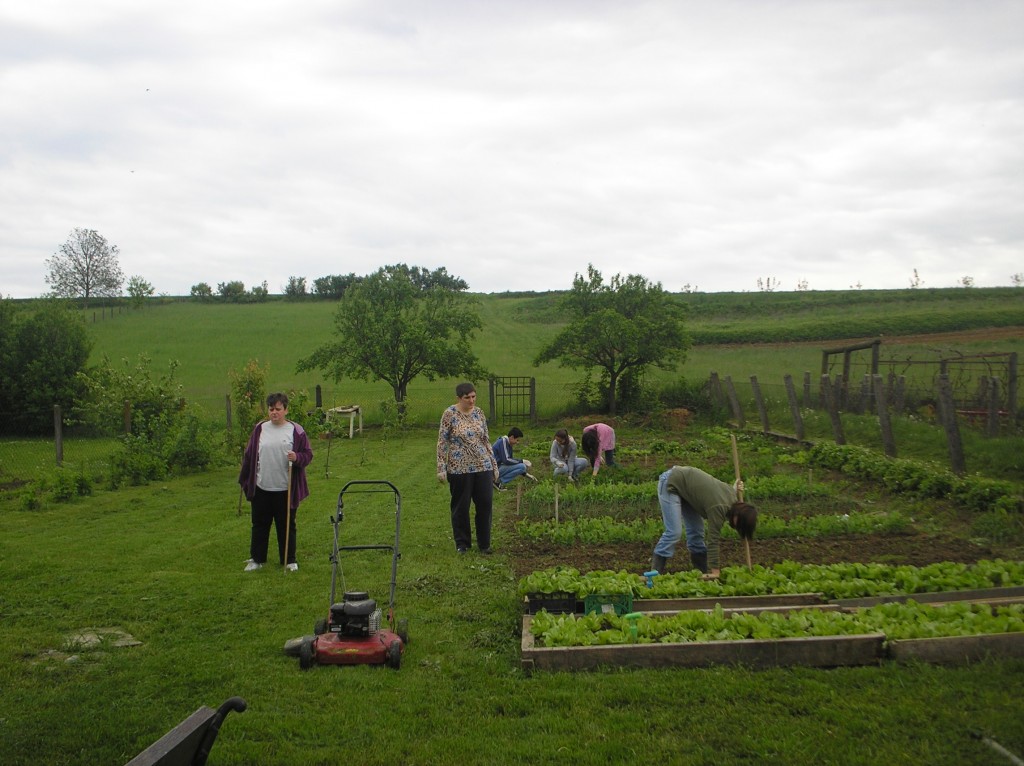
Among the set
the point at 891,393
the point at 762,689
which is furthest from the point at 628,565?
the point at 891,393

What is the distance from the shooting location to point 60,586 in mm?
7625

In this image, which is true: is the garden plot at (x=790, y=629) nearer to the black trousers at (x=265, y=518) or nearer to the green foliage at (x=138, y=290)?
the black trousers at (x=265, y=518)

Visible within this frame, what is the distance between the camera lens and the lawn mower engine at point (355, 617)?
18.3 feet

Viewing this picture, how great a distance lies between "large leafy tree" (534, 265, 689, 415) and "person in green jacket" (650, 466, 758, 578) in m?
18.2

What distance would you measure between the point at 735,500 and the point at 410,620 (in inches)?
126

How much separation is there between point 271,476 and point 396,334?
1946 cm

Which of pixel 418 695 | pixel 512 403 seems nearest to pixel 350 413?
pixel 512 403

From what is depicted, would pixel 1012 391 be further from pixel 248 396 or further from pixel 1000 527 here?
pixel 248 396

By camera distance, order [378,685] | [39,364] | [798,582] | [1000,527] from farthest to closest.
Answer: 1. [39,364]
2. [1000,527]
3. [798,582]
4. [378,685]

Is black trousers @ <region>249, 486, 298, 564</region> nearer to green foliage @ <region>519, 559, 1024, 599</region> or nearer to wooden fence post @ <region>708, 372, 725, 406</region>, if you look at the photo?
green foliage @ <region>519, 559, 1024, 599</region>

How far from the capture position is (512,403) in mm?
29203

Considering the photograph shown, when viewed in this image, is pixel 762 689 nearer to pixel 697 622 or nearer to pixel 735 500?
pixel 697 622

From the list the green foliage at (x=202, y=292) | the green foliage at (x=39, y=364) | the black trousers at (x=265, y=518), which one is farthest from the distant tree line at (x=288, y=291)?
the black trousers at (x=265, y=518)

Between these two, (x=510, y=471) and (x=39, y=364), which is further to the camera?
(x=39, y=364)
